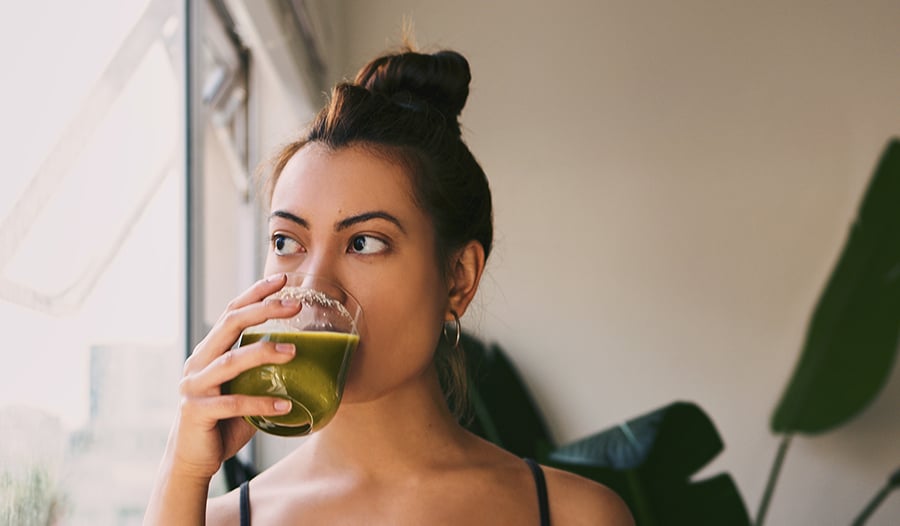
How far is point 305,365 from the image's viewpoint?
0.83m

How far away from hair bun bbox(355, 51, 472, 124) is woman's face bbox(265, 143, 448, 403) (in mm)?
200

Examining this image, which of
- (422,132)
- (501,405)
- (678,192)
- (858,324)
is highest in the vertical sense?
(678,192)

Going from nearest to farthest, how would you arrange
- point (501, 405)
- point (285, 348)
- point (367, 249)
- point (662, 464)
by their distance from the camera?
point (285, 348)
point (367, 249)
point (662, 464)
point (501, 405)

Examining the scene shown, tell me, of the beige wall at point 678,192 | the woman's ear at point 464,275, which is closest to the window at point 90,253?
the woman's ear at point 464,275

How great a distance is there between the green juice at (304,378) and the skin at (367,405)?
0.05ft

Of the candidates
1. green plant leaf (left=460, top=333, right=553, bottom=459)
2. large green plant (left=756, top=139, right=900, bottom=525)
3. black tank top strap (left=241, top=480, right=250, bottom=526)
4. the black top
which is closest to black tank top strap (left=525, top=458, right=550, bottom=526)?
the black top

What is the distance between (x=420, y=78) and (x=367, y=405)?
43cm

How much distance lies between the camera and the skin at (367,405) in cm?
87

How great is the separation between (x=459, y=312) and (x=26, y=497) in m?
0.52

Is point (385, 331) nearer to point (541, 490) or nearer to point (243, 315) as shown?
point (243, 315)

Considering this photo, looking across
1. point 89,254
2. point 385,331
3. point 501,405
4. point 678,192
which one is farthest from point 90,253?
point 678,192

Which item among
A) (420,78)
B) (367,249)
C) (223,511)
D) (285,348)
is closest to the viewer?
(285,348)

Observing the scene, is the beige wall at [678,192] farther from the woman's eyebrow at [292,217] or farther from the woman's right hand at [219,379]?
the woman's right hand at [219,379]

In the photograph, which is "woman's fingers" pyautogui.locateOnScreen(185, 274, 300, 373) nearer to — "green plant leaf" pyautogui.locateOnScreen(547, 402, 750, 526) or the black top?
the black top
